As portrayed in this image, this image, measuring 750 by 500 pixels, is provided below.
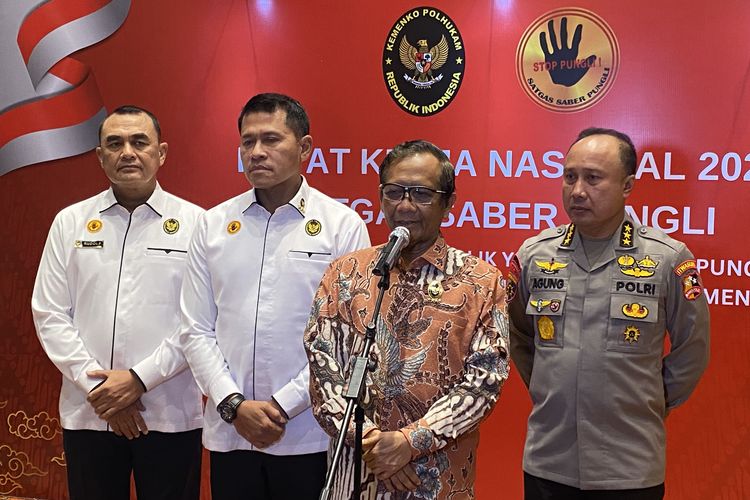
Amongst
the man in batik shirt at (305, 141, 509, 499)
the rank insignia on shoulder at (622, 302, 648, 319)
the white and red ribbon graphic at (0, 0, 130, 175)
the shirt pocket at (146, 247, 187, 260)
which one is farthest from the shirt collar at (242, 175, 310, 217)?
the white and red ribbon graphic at (0, 0, 130, 175)

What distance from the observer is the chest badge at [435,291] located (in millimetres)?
2135

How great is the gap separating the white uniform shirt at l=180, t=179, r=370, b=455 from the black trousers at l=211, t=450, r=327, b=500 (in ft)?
0.11

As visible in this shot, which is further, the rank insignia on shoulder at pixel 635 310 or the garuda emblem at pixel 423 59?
the garuda emblem at pixel 423 59

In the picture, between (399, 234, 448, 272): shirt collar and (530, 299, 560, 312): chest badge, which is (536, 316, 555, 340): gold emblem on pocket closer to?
(530, 299, 560, 312): chest badge

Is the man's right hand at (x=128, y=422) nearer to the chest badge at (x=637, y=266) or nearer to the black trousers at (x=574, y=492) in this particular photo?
the black trousers at (x=574, y=492)

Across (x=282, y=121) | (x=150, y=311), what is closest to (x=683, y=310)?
(x=282, y=121)

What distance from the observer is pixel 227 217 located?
9.09ft

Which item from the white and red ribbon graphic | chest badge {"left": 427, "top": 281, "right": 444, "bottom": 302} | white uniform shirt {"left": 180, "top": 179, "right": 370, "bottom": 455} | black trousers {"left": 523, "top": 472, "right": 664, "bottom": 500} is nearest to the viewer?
chest badge {"left": 427, "top": 281, "right": 444, "bottom": 302}

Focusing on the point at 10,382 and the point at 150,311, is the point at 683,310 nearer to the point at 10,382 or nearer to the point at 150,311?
the point at 150,311

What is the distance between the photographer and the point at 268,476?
8.64ft

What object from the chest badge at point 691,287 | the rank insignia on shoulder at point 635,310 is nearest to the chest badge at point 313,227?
the rank insignia on shoulder at point 635,310

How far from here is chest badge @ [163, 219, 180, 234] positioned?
303cm

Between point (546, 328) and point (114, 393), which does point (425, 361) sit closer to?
point (546, 328)

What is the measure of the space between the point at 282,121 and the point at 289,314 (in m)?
0.63
